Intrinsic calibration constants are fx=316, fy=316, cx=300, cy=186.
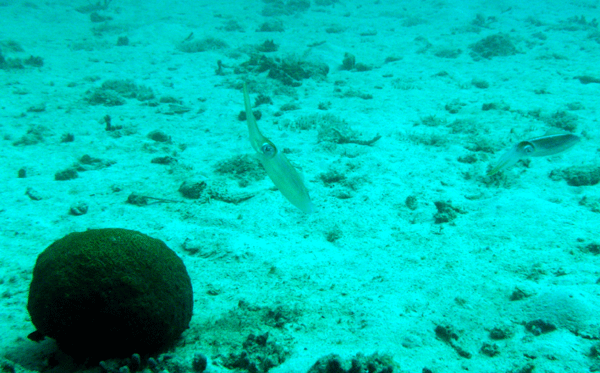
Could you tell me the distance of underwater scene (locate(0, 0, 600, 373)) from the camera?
2.64 m

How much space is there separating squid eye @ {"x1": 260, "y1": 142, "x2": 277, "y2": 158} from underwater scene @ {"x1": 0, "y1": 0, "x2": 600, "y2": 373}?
1cm

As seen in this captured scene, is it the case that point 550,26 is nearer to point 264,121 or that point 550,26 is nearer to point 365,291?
point 264,121

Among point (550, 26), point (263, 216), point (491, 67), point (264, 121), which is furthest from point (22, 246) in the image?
point (550, 26)

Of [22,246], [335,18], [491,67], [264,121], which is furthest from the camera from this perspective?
[335,18]

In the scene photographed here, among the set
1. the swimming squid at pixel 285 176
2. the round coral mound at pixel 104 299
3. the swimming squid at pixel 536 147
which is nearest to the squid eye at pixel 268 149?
the swimming squid at pixel 285 176

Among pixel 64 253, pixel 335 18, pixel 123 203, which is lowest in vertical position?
pixel 123 203

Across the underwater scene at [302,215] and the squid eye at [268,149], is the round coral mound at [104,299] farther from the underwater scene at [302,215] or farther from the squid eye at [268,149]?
the squid eye at [268,149]

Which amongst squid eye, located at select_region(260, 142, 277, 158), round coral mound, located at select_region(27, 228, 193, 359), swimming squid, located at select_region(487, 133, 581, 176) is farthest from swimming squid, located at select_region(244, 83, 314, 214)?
swimming squid, located at select_region(487, 133, 581, 176)

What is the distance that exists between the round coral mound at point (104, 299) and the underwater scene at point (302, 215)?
0.05ft

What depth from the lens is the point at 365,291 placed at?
11.7ft

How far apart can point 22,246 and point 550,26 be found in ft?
68.7

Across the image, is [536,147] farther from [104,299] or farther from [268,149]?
[104,299]

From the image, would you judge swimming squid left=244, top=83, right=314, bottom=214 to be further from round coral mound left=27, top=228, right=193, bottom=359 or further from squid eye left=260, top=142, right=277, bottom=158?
round coral mound left=27, top=228, right=193, bottom=359

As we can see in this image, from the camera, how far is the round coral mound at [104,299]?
2486 mm
